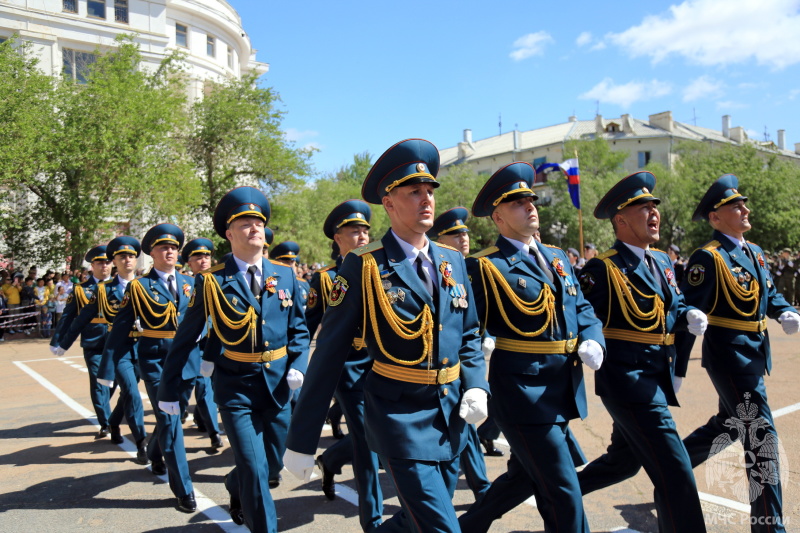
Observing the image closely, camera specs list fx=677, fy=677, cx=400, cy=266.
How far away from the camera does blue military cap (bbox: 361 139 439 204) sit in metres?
3.30

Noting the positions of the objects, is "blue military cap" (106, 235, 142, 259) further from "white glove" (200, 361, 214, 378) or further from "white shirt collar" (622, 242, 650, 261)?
"white shirt collar" (622, 242, 650, 261)

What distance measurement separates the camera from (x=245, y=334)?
14.9 feet

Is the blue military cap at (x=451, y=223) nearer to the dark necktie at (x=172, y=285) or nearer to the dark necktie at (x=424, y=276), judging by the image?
the dark necktie at (x=172, y=285)

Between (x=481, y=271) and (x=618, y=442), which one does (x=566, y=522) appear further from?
(x=481, y=271)

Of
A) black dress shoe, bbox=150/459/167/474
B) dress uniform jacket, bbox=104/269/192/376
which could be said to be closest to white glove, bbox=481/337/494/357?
dress uniform jacket, bbox=104/269/192/376

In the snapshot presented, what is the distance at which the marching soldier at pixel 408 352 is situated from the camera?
306 cm

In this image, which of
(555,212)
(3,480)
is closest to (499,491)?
(3,480)

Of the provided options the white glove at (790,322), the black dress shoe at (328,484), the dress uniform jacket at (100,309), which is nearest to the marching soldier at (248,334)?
the black dress shoe at (328,484)

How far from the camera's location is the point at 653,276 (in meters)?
4.35

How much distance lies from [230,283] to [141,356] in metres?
2.17

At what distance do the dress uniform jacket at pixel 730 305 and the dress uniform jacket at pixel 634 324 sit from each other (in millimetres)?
402

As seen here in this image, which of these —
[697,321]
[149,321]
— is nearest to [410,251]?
[697,321]

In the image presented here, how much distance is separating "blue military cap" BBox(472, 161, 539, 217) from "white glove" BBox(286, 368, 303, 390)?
1.65 metres

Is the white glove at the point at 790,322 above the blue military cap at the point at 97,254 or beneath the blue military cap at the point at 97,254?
beneath
